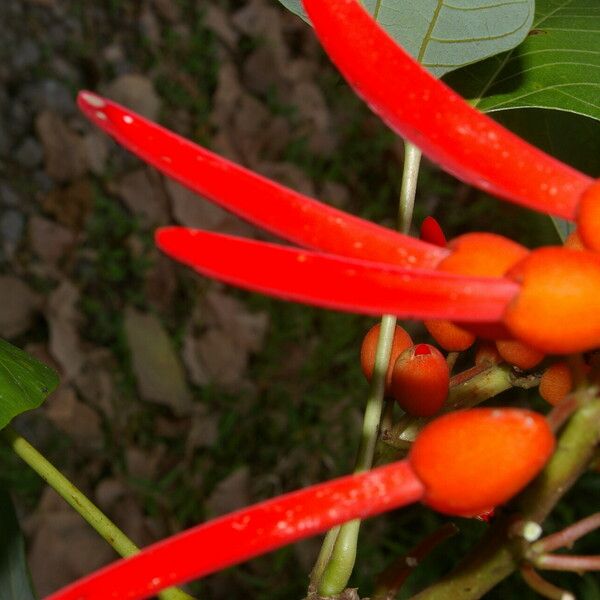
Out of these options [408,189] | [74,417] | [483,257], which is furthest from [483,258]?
[74,417]

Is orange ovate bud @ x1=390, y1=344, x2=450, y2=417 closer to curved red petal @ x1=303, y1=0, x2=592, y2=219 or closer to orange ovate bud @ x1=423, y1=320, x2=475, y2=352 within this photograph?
orange ovate bud @ x1=423, y1=320, x2=475, y2=352

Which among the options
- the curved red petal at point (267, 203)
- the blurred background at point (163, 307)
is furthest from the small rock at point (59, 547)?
the curved red petal at point (267, 203)

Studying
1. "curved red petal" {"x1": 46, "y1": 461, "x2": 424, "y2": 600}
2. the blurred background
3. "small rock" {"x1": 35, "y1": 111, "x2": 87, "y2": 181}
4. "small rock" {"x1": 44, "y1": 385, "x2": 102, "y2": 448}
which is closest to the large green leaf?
"curved red petal" {"x1": 46, "y1": 461, "x2": 424, "y2": 600}

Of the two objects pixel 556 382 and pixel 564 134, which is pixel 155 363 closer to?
pixel 564 134

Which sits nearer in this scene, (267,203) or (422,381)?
(267,203)

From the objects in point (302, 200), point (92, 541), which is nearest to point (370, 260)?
point (302, 200)

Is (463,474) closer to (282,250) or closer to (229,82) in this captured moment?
(282,250)

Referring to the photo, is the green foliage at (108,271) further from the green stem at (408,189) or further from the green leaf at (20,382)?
the green stem at (408,189)
